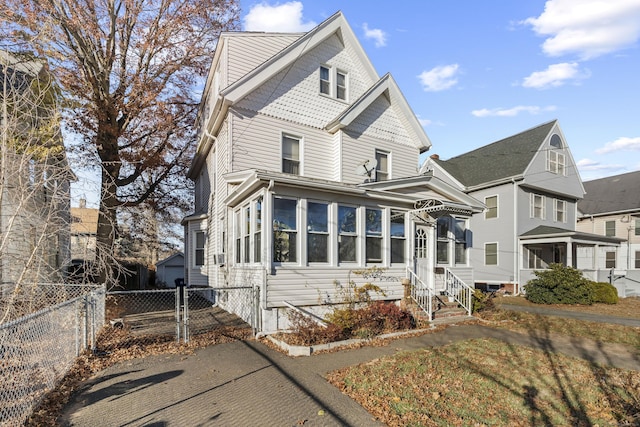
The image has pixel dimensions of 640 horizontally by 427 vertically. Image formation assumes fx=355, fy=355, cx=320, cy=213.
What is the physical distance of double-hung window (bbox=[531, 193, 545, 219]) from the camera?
20.2m

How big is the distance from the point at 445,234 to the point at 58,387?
11.3 metres

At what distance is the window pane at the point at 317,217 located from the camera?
9.46m

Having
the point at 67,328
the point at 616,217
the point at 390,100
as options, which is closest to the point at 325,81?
the point at 390,100

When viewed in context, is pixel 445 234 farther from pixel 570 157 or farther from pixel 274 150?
pixel 570 157

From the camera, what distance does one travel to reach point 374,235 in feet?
34.9

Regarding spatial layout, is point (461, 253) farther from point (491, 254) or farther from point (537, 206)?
point (537, 206)

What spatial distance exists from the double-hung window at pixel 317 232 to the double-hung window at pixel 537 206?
1577cm

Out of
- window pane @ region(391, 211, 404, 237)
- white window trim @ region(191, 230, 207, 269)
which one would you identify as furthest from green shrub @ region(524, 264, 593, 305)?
white window trim @ region(191, 230, 207, 269)

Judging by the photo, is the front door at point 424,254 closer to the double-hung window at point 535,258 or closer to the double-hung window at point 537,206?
the double-hung window at point 535,258

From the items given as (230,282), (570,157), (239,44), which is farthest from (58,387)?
(570,157)

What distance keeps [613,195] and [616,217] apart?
234 cm

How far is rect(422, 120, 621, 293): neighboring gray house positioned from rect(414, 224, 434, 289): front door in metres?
7.98

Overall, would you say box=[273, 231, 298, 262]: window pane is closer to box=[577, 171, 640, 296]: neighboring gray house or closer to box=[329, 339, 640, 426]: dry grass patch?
box=[329, 339, 640, 426]: dry grass patch

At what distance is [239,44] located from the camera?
11.8 metres
